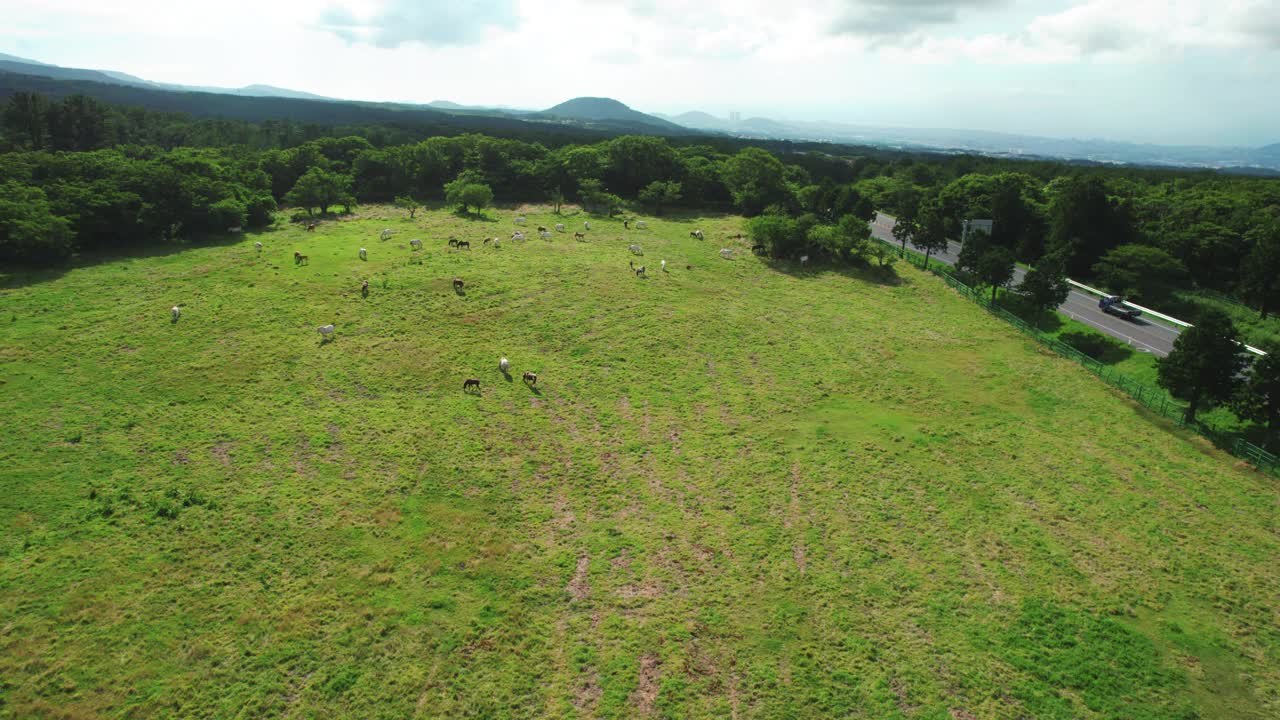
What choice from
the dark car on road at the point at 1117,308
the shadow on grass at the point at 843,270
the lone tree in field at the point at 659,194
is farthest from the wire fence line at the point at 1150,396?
the lone tree in field at the point at 659,194

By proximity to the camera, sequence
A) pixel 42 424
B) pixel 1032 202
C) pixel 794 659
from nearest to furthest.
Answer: pixel 794 659, pixel 42 424, pixel 1032 202

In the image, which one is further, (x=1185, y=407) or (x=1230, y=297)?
(x=1230, y=297)

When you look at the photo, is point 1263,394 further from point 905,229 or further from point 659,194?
point 659,194

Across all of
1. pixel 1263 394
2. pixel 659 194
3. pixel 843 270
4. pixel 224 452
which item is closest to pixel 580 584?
pixel 224 452

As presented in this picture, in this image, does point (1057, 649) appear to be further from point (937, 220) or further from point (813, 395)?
point (937, 220)

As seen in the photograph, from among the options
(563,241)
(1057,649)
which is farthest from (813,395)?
(563,241)
